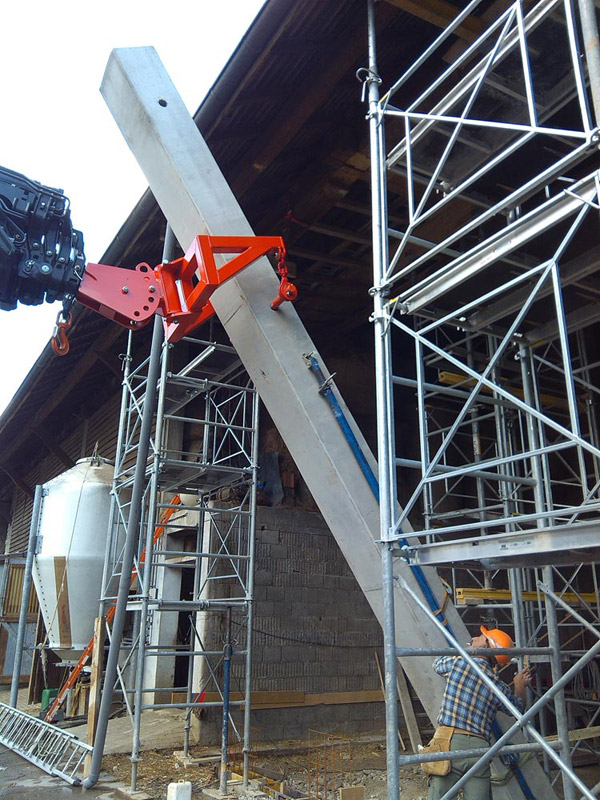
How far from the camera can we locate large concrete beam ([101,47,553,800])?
500 centimetres

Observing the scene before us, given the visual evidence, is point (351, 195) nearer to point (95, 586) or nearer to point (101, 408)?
point (95, 586)

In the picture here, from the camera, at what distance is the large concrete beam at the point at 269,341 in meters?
5.00

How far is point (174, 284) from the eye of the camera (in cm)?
638

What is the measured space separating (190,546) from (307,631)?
2.49 m

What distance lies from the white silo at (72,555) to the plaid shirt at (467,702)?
23.9 feet

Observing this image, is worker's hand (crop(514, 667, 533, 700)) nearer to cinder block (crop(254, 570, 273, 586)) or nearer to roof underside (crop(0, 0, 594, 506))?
roof underside (crop(0, 0, 594, 506))

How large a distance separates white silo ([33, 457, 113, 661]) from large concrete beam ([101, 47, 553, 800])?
5.85 meters

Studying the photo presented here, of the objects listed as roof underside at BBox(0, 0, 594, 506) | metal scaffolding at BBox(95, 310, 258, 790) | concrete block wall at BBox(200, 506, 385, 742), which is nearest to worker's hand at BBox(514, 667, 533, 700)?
roof underside at BBox(0, 0, 594, 506)

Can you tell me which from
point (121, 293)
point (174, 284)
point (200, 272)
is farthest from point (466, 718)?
point (121, 293)

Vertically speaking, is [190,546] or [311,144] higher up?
[311,144]

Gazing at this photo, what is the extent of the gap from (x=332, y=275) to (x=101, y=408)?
709cm

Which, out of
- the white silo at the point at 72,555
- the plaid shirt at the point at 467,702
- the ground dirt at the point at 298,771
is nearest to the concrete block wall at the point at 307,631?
the ground dirt at the point at 298,771

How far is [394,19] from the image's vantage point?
6707mm

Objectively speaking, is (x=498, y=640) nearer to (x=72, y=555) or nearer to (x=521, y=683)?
(x=521, y=683)
